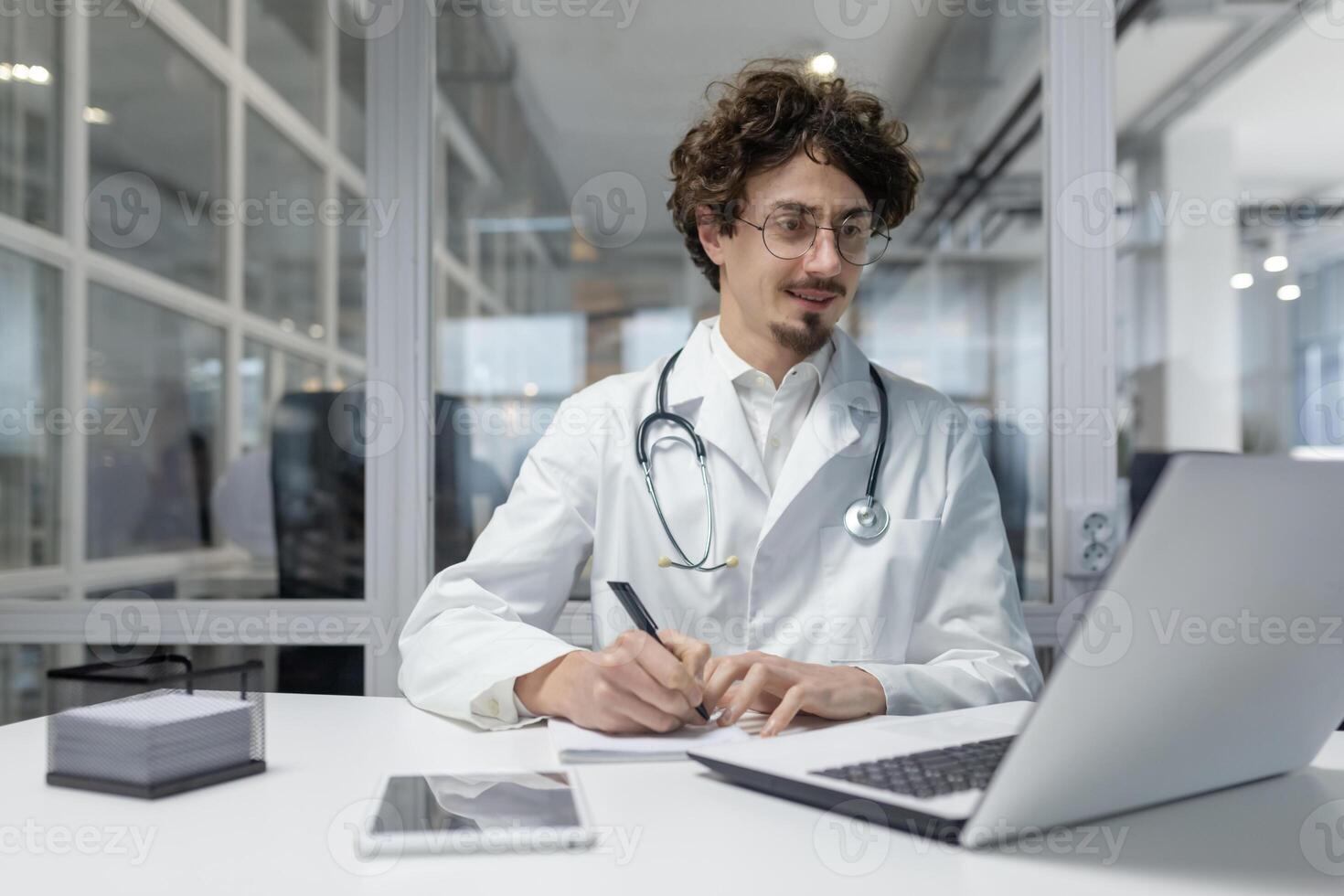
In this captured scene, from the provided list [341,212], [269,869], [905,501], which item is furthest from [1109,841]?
[341,212]

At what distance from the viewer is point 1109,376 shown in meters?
2.13

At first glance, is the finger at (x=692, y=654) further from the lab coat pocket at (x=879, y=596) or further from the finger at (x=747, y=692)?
the lab coat pocket at (x=879, y=596)

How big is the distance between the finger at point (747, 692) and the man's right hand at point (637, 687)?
0.03 meters

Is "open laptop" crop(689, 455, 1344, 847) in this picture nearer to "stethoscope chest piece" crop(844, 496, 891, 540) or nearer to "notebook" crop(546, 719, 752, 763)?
"notebook" crop(546, 719, 752, 763)

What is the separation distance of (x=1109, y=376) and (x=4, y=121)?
8.01 ft

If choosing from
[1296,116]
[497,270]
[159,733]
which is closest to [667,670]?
[159,733]

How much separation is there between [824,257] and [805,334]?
0.40ft

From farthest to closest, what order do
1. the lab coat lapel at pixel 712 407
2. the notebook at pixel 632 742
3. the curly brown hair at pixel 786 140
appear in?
the curly brown hair at pixel 786 140
the lab coat lapel at pixel 712 407
the notebook at pixel 632 742

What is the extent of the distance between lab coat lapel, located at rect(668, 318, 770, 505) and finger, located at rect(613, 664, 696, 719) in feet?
1.99

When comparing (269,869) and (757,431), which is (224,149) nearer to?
(757,431)

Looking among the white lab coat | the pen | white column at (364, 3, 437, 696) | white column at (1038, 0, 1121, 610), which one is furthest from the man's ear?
the pen

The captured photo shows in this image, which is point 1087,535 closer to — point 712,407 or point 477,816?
point 712,407

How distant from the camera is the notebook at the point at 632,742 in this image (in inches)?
38.8

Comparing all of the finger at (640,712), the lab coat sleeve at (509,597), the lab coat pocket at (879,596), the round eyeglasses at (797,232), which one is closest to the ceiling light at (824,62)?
the round eyeglasses at (797,232)
